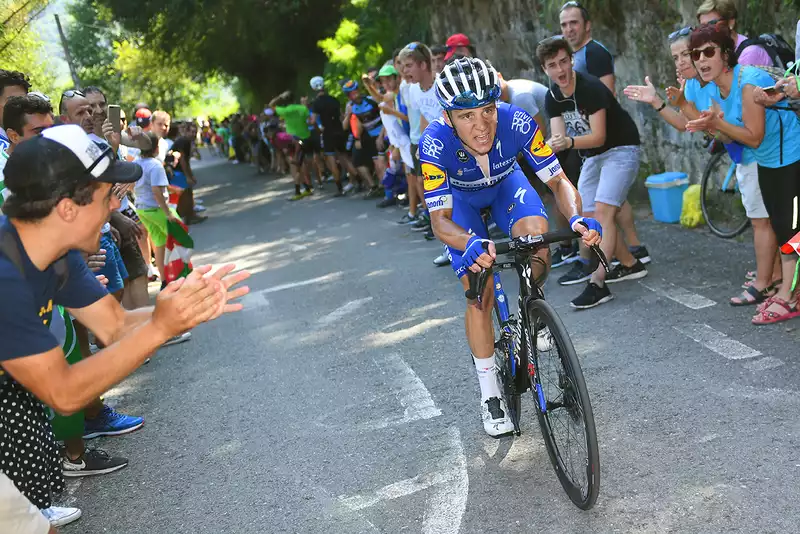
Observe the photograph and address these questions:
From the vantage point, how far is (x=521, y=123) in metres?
4.39

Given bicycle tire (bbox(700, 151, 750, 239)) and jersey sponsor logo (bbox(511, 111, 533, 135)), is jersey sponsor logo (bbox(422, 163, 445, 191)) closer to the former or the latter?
jersey sponsor logo (bbox(511, 111, 533, 135))

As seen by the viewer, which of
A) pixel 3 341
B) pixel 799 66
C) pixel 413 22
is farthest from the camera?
pixel 413 22

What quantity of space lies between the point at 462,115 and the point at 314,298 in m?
4.51

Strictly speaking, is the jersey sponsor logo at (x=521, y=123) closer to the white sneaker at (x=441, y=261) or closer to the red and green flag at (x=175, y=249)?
the white sneaker at (x=441, y=261)

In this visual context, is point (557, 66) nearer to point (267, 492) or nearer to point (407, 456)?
point (407, 456)

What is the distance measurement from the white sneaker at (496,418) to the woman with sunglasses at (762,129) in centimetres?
215

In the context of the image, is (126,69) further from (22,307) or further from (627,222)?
(22,307)

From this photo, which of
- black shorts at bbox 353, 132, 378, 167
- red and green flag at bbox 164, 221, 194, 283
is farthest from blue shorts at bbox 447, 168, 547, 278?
black shorts at bbox 353, 132, 378, 167

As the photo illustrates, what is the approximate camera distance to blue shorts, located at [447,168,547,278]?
443 cm

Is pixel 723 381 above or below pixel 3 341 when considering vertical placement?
below

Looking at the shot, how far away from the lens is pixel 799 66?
5.38 m

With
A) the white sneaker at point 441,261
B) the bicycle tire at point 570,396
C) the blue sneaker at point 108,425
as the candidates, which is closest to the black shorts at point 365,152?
the white sneaker at point 441,261

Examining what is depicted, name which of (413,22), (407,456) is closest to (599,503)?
(407,456)

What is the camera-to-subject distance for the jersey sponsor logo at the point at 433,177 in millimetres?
4340
